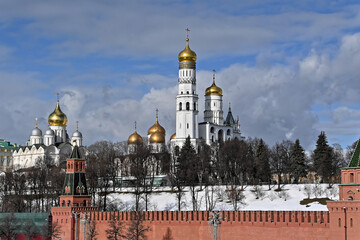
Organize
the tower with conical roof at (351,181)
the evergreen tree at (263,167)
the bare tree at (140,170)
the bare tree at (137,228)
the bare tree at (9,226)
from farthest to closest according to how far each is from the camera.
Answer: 1. the evergreen tree at (263,167)
2. the bare tree at (140,170)
3. the bare tree at (9,226)
4. the bare tree at (137,228)
5. the tower with conical roof at (351,181)

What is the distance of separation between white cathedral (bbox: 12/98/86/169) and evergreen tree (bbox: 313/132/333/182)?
4040 centimetres

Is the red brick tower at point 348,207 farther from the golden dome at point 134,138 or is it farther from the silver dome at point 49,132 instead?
the silver dome at point 49,132

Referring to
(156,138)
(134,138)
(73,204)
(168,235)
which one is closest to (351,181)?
(168,235)

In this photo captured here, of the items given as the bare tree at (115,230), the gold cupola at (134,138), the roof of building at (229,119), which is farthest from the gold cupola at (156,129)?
the bare tree at (115,230)

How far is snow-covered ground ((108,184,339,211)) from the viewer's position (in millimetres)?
58625

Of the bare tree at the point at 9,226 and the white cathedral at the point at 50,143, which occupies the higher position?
the white cathedral at the point at 50,143

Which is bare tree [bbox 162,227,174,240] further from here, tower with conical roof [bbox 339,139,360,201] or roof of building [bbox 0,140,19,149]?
roof of building [bbox 0,140,19,149]

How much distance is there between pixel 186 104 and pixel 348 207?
5251 cm

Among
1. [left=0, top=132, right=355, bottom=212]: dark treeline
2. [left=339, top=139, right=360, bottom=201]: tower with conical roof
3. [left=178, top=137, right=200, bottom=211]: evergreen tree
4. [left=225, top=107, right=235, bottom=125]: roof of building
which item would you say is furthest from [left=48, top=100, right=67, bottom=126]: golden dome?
[left=339, top=139, right=360, bottom=201]: tower with conical roof

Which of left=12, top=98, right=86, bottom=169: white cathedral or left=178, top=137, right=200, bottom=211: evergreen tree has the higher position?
left=12, top=98, right=86, bottom=169: white cathedral

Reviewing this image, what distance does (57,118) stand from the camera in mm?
102500

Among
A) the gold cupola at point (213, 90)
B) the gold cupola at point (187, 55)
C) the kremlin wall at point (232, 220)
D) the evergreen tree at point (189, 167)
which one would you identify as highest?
the gold cupola at point (187, 55)

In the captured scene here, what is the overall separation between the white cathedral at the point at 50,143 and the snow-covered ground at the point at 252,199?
1289 inches

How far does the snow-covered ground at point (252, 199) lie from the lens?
5862cm
